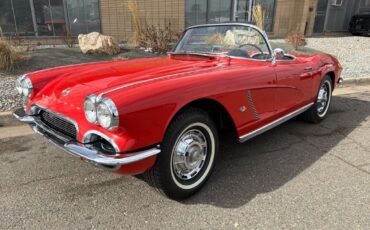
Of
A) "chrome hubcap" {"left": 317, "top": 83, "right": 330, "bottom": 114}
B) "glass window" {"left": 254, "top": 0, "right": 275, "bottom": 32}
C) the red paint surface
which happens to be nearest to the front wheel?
the red paint surface

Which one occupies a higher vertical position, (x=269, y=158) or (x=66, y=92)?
(x=66, y=92)

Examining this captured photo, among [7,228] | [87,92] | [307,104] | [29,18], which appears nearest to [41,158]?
[7,228]

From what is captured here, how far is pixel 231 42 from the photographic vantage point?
3596 mm

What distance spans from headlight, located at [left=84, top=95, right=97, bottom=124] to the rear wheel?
10.7ft

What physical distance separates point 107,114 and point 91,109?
0.57 feet

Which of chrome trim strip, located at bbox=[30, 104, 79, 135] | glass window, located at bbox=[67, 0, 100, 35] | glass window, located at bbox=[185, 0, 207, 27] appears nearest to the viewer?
chrome trim strip, located at bbox=[30, 104, 79, 135]

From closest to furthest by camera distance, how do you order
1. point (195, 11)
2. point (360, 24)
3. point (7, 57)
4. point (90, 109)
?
point (90, 109) < point (7, 57) < point (195, 11) < point (360, 24)

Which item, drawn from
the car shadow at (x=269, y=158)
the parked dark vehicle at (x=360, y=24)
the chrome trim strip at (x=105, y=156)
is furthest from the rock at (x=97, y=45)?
the parked dark vehicle at (x=360, y=24)

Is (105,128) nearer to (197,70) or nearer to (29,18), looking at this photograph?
(197,70)

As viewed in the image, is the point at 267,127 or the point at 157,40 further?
the point at 157,40

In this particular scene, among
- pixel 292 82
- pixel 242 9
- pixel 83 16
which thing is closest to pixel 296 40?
pixel 242 9

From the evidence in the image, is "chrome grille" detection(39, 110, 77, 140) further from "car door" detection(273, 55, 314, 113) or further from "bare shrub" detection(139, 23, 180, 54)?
"bare shrub" detection(139, 23, 180, 54)

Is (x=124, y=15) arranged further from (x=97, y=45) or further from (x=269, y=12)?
(x=269, y=12)

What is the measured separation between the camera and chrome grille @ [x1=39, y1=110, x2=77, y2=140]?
2.41 meters
